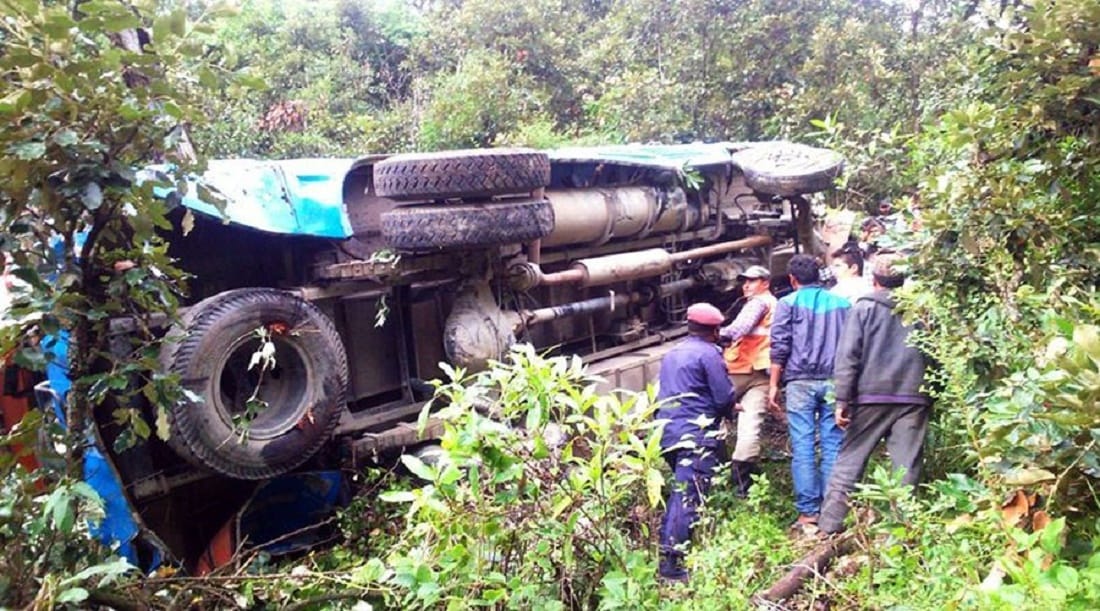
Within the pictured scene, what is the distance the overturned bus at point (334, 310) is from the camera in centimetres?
399

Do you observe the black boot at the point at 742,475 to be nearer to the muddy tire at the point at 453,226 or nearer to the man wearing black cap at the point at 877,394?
the man wearing black cap at the point at 877,394

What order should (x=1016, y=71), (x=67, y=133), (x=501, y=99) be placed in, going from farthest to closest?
(x=501, y=99) → (x=1016, y=71) → (x=67, y=133)

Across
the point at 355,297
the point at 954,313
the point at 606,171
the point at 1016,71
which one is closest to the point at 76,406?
the point at 355,297

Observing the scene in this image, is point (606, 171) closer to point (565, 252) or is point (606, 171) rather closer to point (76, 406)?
point (565, 252)

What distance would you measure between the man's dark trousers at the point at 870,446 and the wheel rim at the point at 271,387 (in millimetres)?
2724

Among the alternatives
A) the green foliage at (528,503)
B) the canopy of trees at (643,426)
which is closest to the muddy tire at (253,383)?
the canopy of trees at (643,426)

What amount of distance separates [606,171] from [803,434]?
2.49 meters

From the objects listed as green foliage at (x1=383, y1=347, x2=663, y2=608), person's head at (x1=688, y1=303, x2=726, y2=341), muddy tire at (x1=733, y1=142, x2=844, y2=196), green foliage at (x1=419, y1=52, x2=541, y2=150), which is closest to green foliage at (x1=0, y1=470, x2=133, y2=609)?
green foliage at (x1=383, y1=347, x2=663, y2=608)

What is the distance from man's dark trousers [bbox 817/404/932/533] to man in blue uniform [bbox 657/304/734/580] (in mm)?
623

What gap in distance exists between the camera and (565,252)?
6062 mm

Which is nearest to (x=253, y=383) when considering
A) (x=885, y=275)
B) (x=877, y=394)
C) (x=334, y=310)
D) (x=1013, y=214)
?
(x=334, y=310)

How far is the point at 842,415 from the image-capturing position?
15.1ft

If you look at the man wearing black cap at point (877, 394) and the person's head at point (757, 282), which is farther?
the person's head at point (757, 282)

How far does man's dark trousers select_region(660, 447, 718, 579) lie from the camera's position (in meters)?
4.18
